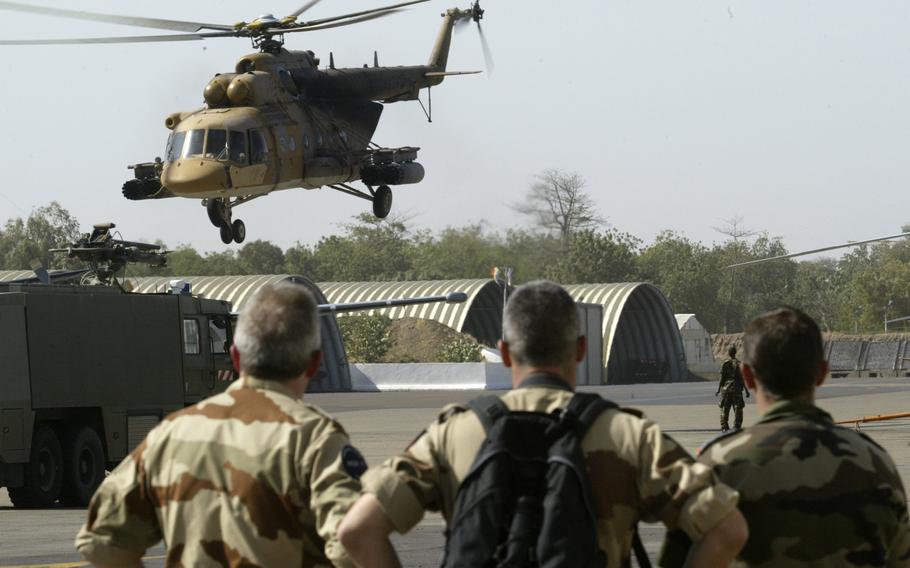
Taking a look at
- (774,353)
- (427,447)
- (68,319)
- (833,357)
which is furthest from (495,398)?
(833,357)

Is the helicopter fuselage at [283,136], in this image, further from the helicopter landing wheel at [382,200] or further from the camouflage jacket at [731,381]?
the camouflage jacket at [731,381]

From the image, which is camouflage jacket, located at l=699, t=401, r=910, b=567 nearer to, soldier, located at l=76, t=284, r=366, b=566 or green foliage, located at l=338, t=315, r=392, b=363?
soldier, located at l=76, t=284, r=366, b=566

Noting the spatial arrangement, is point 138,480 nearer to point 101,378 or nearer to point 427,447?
point 427,447

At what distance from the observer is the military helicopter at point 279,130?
95.0 feet

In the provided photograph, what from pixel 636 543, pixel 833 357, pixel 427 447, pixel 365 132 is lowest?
pixel 833 357

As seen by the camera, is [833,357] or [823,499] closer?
[823,499]

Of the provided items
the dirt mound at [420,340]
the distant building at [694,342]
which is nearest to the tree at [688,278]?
the distant building at [694,342]

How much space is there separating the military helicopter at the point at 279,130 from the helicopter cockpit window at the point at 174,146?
25 mm

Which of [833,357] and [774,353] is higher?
[774,353]

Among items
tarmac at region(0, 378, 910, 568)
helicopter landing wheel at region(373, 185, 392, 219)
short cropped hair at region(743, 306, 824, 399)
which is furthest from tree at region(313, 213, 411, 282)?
short cropped hair at region(743, 306, 824, 399)

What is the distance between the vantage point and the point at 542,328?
4281 mm

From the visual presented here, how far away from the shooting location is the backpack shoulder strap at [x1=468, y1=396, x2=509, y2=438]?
4.11m

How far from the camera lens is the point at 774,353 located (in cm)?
450

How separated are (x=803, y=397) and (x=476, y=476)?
1062mm
